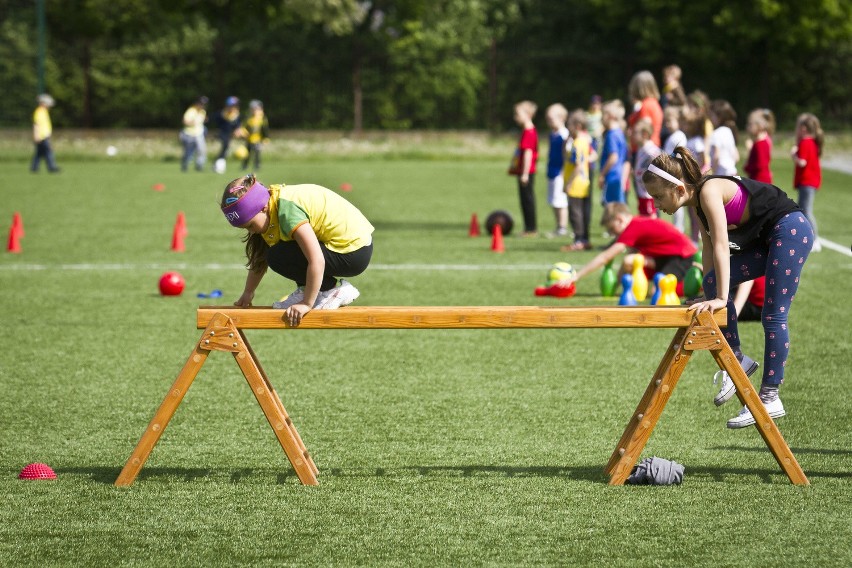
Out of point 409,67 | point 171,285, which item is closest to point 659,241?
point 171,285

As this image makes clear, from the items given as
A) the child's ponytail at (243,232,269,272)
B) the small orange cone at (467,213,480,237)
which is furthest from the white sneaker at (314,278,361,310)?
the small orange cone at (467,213,480,237)

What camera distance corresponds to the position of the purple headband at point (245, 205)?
20.0 ft

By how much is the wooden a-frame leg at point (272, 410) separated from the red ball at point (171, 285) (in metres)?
6.77

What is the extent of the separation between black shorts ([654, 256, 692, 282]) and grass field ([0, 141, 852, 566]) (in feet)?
2.25

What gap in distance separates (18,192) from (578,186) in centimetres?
1396

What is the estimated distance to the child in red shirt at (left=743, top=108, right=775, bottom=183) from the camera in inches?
597

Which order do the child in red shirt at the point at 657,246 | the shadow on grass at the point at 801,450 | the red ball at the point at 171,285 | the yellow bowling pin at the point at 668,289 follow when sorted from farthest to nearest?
the red ball at the point at 171,285 → the child in red shirt at the point at 657,246 → the yellow bowling pin at the point at 668,289 → the shadow on grass at the point at 801,450

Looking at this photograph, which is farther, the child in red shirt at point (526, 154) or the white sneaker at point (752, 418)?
the child in red shirt at point (526, 154)

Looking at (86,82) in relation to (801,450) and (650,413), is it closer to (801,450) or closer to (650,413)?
(801,450)

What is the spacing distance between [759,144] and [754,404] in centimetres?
981

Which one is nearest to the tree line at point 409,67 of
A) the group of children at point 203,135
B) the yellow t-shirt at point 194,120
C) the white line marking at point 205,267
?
the group of children at point 203,135

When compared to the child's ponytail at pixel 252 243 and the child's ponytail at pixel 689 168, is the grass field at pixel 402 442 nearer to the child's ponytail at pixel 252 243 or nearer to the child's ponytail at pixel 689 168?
the child's ponytail at pixel 252 243

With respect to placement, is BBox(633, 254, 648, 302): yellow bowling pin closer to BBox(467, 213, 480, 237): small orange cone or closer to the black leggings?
the black leggings

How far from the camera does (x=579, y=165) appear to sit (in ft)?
54.2
